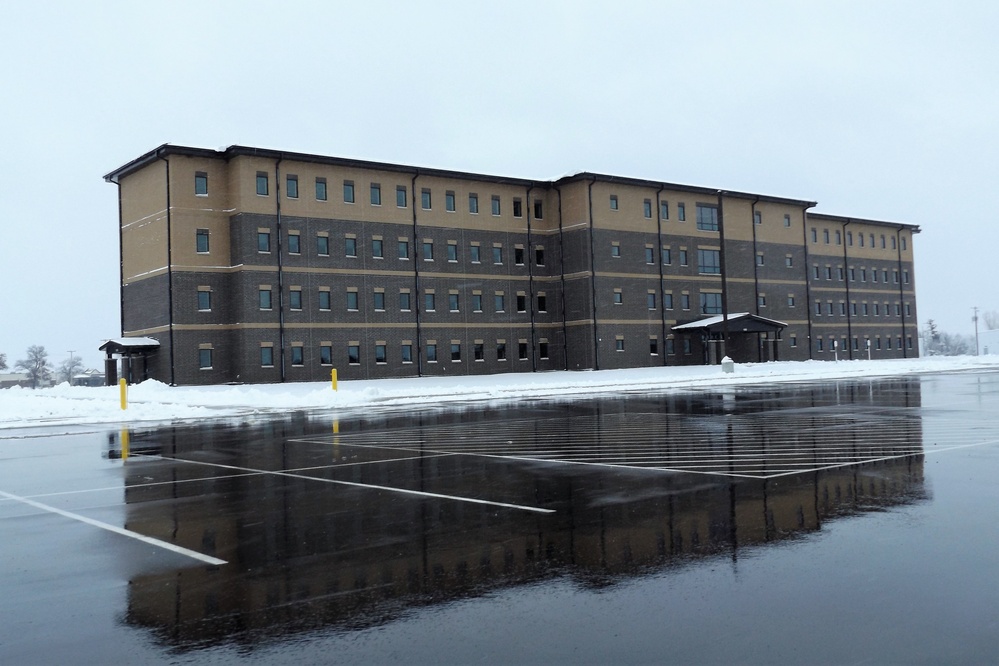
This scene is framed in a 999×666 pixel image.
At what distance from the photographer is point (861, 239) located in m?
83.9

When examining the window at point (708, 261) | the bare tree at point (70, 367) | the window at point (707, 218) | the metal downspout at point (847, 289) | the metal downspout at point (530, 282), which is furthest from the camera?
the bare tree at point (70, 367)

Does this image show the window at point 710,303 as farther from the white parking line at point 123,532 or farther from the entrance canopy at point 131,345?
the white parking line at point 123,532

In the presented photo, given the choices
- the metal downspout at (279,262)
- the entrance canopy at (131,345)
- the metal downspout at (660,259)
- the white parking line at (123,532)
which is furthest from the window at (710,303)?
the white parking line at (123,532)

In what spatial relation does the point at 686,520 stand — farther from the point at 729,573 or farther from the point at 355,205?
the point at 355,205

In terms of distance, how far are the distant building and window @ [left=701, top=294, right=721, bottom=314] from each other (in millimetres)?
122

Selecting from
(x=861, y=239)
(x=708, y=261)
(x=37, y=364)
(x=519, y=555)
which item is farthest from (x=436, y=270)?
(x=37, y=364)

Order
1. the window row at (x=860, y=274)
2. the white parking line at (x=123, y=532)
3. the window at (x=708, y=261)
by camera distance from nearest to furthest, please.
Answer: the white parking line at (x=123, y=532) < the window at (x=708, y=261) < the window row at (x=860, y=274)

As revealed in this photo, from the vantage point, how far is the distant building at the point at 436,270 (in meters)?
50.9

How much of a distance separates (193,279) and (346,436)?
35.5 m

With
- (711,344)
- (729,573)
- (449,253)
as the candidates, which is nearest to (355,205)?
(449,253)

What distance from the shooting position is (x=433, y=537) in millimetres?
7648

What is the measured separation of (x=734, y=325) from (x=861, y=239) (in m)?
27.8

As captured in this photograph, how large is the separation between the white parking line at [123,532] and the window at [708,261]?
61.8 m

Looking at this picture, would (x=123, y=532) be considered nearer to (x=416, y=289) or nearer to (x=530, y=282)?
(x=416, y=289)
